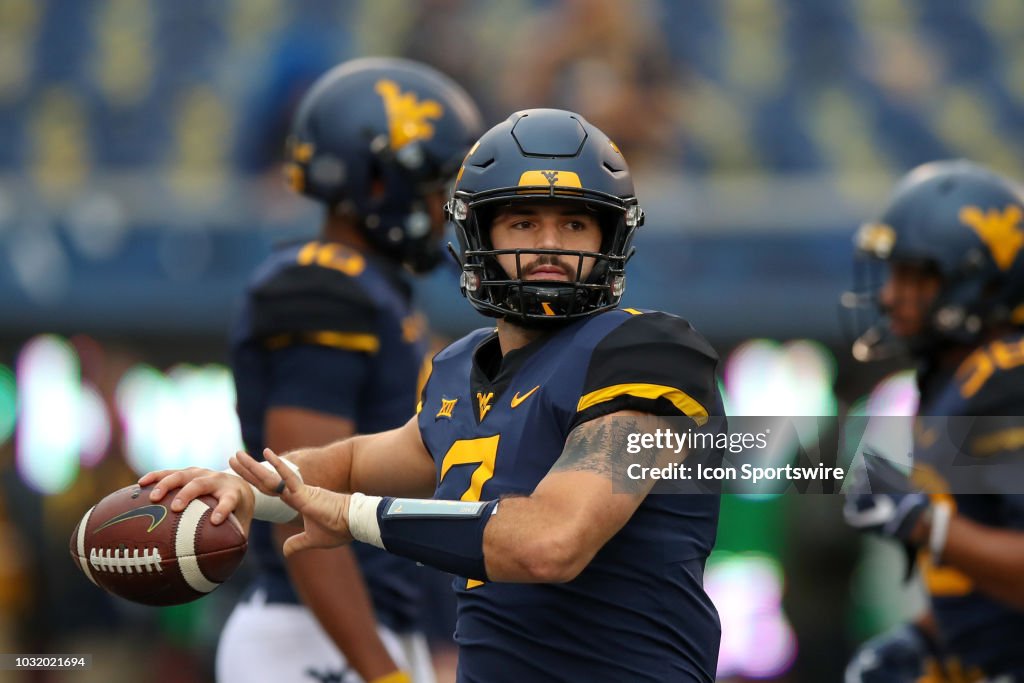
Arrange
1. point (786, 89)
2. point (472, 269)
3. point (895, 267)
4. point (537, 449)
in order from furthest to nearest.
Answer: point (786, 89) < point (895, 267) < point (472, 269) < point (537, 449)

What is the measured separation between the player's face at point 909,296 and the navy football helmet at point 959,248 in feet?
0.10

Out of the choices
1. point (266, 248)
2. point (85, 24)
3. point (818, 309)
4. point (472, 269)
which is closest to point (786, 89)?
point (818, 309)

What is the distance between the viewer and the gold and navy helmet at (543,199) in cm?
309

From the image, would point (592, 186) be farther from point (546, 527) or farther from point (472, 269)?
point (546, 527)

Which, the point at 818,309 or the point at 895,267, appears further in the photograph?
the point at 818,309

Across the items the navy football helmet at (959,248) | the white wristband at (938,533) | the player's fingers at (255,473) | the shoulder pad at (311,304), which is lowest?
the white wristband at (938,533)

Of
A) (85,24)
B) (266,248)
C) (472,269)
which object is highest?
(85,24)

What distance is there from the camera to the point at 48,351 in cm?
853

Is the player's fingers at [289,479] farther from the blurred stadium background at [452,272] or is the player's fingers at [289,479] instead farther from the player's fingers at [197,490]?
the blurred stadium background at [452,272]

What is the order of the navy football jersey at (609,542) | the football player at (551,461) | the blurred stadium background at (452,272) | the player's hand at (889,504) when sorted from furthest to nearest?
the blurred stadium background at (452,272) → the player's hand at (889,504) → the navy football jersey at (609,542) → the football player at (551,461)

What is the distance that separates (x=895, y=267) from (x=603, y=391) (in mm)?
2640

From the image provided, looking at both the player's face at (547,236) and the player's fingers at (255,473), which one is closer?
the player's fingers at (255,473)

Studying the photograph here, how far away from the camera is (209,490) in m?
2.99

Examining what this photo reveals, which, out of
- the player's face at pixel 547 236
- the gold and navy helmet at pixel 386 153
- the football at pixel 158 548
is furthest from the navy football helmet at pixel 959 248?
the football at pixel 158 548
